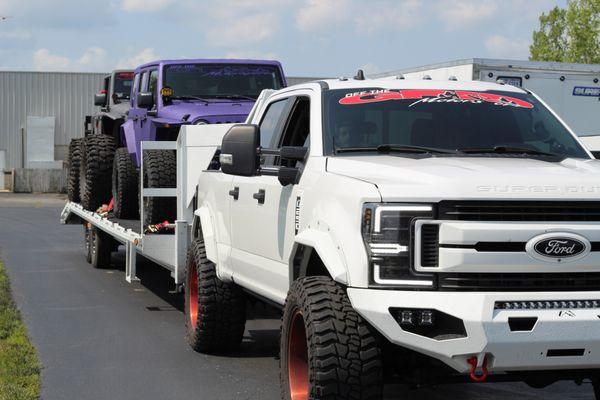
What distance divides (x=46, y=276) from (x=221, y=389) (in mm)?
8088

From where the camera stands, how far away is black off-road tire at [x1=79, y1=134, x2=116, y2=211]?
15.0 metres

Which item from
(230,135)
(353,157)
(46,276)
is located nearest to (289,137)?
(230,135)

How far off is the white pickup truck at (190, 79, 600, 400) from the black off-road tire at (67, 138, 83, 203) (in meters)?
9.68

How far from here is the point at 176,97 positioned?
13.8m

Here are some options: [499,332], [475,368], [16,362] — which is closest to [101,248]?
[16,362]

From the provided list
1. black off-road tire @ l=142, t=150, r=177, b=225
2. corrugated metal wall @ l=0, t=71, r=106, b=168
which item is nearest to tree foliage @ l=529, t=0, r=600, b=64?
corrugated metal wall @ l=0, t=71, r=106, b=168

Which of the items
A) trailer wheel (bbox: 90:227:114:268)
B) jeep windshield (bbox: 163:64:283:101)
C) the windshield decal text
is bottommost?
trailer wheel (bbox: 90:227:114:268)

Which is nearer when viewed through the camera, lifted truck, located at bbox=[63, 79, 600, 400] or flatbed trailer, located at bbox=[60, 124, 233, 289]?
lifted truck, located at bbox=[63, 79, 600, 400]

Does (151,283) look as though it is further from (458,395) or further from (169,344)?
(458,395)

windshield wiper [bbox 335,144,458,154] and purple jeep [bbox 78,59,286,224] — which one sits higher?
purple jeep [bbox 78,59,286,224]

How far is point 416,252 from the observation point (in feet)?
17.9

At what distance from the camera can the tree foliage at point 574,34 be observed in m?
38.2

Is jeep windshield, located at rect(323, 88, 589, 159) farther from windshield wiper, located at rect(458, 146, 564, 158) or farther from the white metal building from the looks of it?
the white metal building

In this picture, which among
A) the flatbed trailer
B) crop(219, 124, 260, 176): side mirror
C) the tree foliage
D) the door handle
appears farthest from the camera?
the tree foliage
